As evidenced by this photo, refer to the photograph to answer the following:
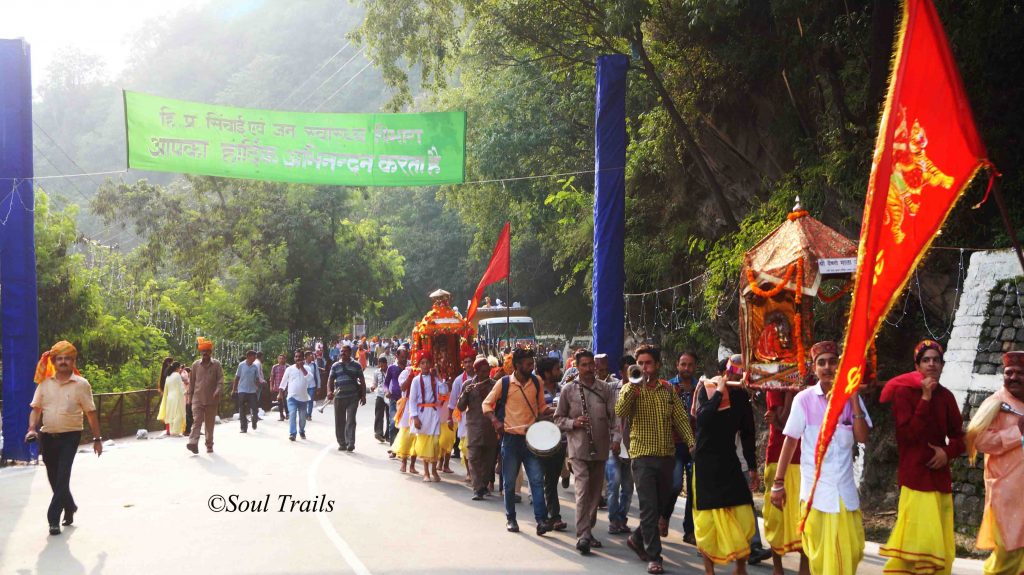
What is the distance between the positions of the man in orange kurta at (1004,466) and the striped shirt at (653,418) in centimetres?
254

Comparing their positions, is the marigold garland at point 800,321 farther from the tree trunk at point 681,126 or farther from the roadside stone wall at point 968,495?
the tree trunk at point 681,126

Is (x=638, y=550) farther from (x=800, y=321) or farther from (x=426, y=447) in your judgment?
(x=426, y=447)

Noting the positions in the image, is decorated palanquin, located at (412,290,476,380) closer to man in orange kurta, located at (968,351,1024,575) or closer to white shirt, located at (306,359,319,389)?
white shirt, located at (306,359,319,389)

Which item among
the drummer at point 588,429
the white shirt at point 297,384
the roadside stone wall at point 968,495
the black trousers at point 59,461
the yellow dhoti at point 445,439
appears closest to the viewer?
the drummer at point 588,429

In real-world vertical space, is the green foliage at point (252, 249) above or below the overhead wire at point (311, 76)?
below

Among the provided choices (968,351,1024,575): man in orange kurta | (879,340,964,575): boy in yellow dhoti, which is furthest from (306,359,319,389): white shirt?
(968,351,1024,575): man in orange kurta

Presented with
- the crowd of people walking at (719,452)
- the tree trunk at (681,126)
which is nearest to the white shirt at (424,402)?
the crowd of people walking at (719,452)

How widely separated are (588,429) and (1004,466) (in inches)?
155

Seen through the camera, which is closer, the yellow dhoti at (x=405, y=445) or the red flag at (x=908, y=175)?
the red flag at (x=908, y=175)

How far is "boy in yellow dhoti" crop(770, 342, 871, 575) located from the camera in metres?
6.95

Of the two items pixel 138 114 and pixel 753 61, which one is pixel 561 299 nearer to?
pixel 753 61

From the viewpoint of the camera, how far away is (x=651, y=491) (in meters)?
8.98

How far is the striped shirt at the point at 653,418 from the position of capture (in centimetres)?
902

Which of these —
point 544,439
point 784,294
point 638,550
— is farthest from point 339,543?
point 784,294
